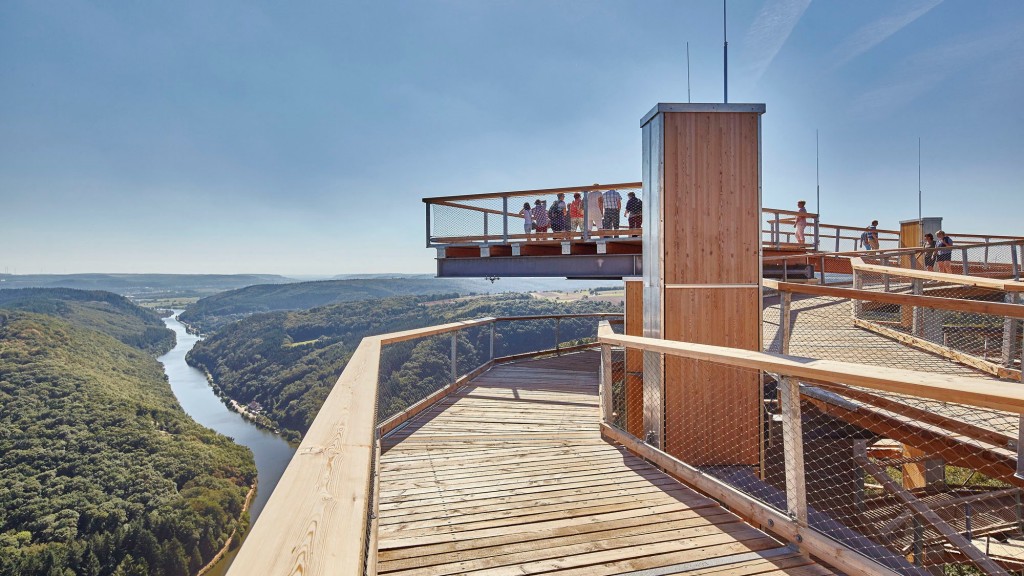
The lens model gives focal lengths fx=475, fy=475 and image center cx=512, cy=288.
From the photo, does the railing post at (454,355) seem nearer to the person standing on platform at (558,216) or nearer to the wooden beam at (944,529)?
A: the person standing on platform at (558,216)

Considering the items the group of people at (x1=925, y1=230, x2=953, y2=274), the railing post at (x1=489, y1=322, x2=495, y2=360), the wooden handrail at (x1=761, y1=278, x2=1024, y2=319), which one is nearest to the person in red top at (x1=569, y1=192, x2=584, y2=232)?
the railing post at (x1=489, y1=322, x2=495, y2=360)

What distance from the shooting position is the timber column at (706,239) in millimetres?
4988

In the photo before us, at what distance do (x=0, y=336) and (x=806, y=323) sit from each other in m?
120

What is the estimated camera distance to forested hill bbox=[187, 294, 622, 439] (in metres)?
79.1

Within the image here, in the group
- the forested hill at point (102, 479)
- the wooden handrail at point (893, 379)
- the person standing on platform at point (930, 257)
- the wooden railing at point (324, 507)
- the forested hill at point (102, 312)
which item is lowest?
the forested hill at point (102, 479)

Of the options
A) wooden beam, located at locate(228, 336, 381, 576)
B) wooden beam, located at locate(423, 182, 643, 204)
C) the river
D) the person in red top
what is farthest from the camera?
the river

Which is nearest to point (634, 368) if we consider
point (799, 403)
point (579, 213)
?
point (579, 213)

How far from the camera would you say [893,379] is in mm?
2176

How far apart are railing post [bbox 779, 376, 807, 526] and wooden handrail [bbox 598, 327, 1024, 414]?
13 cm

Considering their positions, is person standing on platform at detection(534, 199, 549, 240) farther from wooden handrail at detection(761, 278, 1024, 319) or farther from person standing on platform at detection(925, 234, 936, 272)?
person standing on platform at detection(925, 234, 936, 272)

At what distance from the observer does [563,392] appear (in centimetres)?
718

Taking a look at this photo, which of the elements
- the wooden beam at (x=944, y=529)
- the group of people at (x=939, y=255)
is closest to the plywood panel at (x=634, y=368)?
the wooden beam at (x=944, y=529)

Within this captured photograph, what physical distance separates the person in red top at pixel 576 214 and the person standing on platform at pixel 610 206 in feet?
2.05

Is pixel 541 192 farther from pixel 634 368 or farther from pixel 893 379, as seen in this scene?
pixel 893 379
